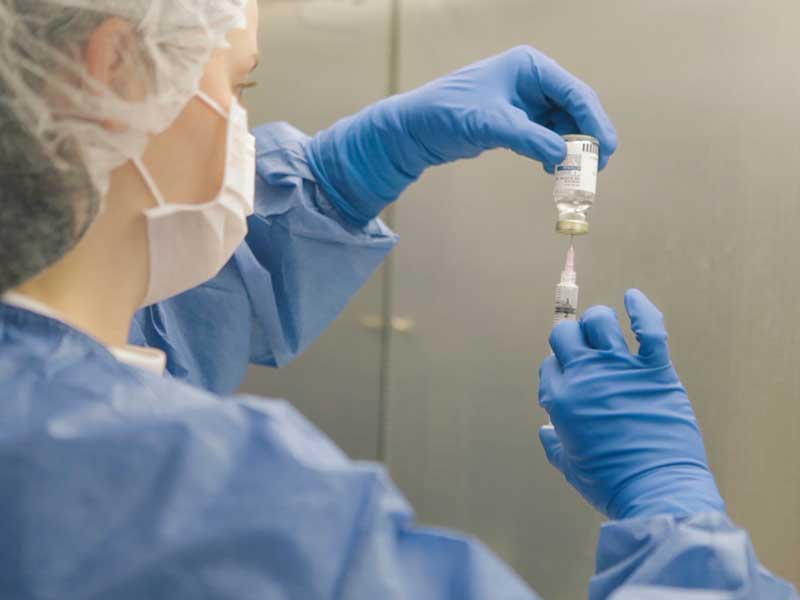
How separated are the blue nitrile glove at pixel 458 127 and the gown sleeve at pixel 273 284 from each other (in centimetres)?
4

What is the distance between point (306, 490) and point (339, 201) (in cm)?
73

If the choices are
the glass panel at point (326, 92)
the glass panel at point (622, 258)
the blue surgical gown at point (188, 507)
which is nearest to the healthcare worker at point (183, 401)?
the blue surgical gown at point (188, 507)

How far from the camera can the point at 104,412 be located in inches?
24.5

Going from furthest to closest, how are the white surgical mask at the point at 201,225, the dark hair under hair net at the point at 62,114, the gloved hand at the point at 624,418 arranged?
the gloved hand at the point at 624,418 < the white surgical mask at the point at 201,225 < the dark hair under hair net at the point at 62,114

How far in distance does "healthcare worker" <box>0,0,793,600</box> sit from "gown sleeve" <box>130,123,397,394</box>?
46 mm

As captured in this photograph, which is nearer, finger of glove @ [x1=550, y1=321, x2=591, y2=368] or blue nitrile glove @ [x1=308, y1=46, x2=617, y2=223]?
finger of glove @ [x1=550, y1=321, x2=591, y2=368]

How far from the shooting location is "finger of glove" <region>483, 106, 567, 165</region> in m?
1.04

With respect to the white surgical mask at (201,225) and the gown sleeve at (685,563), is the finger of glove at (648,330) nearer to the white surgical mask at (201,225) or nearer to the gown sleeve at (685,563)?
the gown sleeve at (685,563)

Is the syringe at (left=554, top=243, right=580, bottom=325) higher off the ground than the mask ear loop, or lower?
lower

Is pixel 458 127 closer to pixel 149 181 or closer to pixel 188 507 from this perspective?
pixel 149 181

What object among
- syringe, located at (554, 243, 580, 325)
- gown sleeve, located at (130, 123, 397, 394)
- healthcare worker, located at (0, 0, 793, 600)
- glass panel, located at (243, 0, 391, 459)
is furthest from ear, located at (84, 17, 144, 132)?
glass panel, located at (243, 0, 391, 459)

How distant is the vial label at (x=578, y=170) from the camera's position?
999 mm

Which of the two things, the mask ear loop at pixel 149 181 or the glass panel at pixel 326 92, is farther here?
the glass panel at pixel 326 92

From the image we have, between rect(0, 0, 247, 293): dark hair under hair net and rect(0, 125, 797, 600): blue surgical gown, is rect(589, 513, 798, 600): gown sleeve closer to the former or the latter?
rect(0, 125, 797, 600): blue surgical gown
